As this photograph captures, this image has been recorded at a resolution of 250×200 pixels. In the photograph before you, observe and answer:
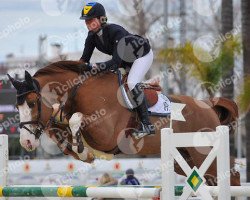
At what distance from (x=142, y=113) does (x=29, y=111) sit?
1.16 m

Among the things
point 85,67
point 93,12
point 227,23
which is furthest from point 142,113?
point 227,23

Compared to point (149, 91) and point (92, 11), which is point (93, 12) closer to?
point (92, 11)

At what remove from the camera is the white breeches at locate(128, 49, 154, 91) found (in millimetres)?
6942

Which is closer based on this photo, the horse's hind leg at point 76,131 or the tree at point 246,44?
the horse's hind leg at point 76,131

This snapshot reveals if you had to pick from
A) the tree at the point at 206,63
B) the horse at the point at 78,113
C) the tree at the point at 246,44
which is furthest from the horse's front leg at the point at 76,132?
the tree at the point at 206,63

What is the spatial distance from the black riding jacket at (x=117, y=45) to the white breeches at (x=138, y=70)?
6 centimetres

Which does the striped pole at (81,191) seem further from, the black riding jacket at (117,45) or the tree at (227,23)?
the tree at (227,23)

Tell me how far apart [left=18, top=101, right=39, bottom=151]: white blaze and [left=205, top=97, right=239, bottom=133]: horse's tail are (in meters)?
2.43

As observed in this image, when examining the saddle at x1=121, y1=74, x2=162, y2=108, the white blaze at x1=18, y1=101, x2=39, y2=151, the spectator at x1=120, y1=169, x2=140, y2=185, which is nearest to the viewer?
the white blaze at x1=18, y1=101, x2=39, y2=151

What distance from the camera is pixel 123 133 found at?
681cm

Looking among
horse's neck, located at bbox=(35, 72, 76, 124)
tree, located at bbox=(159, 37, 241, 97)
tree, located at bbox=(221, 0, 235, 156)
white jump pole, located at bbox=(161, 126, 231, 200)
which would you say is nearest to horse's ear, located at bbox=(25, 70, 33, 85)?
horse's neck, located at bbox=(35, 72, 76, 124)

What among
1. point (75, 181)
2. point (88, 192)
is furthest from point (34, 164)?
point (88, 192)

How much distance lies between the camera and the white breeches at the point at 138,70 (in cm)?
694

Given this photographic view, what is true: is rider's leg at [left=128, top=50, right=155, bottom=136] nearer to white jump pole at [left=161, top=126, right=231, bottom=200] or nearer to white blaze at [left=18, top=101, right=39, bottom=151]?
white blaze at [left=18, top=101, right=39, bottom=151]
